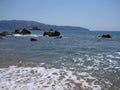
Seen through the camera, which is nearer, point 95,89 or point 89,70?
point 95,89

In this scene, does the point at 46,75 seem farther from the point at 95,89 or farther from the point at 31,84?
the point at 95,89

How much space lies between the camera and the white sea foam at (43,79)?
8305 millimetres

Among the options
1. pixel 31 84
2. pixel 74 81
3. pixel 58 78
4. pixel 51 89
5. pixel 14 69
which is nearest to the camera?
pixel 51 89

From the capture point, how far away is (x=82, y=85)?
864cm

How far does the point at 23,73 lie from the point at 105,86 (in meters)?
5.16

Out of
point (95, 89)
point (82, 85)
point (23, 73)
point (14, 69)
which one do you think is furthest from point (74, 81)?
point (14, 69)

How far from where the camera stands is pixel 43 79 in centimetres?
962

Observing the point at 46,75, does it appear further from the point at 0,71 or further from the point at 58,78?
the point at 0,71

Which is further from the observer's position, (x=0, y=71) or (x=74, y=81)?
(x=0, y=71)

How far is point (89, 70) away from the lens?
11695 millimetres

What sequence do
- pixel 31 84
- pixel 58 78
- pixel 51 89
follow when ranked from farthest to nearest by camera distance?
pixel 58 78
pixel 31 84
pixel 51 89

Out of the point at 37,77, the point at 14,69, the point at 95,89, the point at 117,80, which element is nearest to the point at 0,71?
the point at 14,69

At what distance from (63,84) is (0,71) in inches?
185

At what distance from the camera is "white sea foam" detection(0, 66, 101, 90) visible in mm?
8305
